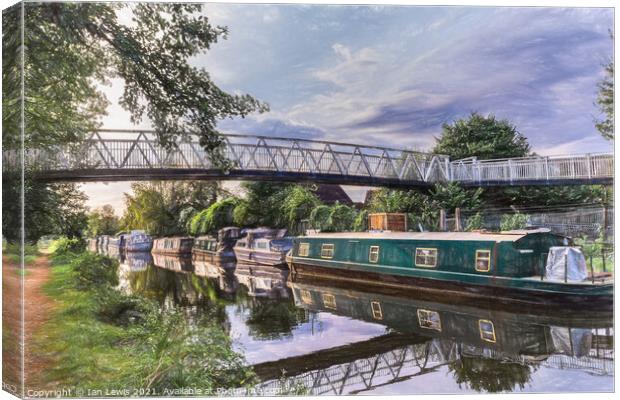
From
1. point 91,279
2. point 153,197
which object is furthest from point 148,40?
point 91,279

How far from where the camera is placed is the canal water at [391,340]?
5152mm

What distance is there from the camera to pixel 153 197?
5.84 meters

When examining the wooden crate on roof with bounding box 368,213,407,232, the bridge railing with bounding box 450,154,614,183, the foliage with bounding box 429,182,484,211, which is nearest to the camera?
the bridge railing with bounding box 450,154,614,183

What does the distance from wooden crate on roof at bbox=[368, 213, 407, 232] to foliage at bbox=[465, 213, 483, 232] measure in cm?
69

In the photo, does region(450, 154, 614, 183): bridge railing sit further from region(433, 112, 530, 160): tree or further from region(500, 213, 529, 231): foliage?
region(500, 213, 529, 231): foliage

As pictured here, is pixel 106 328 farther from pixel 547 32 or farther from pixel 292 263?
pixel 547 32

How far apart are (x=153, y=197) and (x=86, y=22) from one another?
1.73 m

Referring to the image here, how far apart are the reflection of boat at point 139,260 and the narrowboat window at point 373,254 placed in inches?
112

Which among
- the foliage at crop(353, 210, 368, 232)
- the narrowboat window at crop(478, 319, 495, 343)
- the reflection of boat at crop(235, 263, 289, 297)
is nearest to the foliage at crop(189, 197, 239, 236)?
the foliage at crop(353, 210, 368, 232)

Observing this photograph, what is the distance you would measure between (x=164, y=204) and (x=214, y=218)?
533 mm

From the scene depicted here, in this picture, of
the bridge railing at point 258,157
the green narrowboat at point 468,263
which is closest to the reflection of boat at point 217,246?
the bridge railing at point 258,157

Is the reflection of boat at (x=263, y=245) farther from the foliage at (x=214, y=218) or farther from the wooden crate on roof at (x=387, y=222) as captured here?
the wooden crate on roof at (x=387, y=222)

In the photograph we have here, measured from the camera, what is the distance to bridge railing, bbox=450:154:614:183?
18.8 ft

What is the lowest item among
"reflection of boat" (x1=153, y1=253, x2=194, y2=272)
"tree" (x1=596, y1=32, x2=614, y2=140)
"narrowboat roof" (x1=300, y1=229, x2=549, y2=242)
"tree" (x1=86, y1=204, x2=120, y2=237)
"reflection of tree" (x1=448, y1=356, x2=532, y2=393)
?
"reflection of tree" (x1=448, y1=356, x2=532, y2=393)
